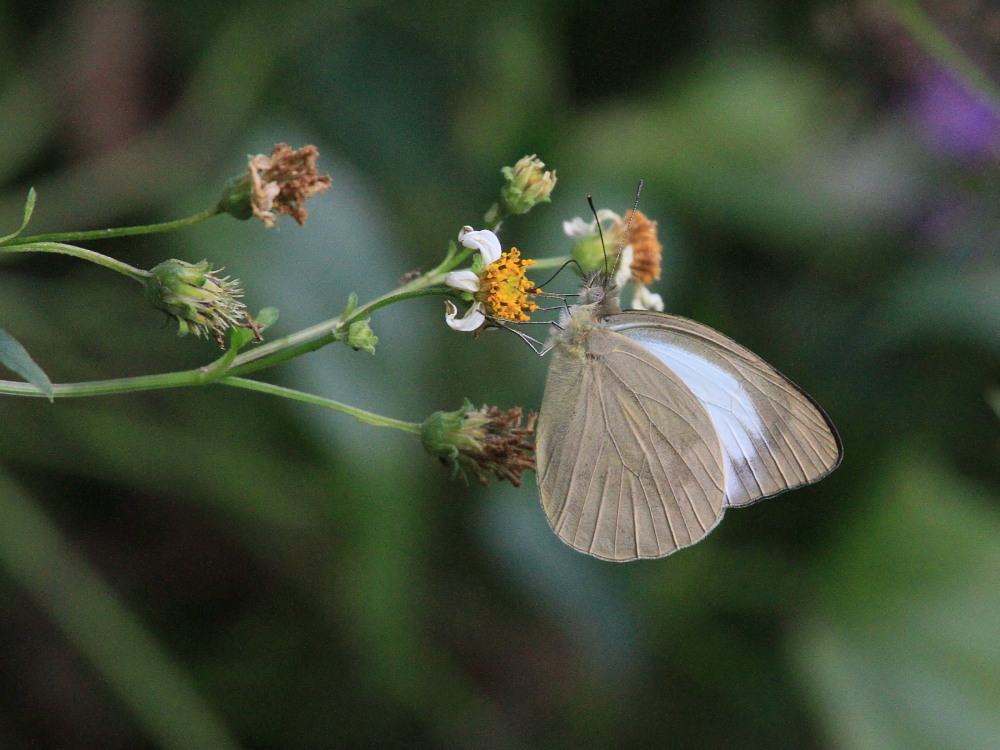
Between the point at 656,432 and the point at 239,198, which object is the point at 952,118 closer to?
the point at 656,432

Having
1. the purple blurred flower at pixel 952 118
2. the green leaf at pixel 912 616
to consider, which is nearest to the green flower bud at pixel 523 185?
the purple blurred flower at pixel 952 118

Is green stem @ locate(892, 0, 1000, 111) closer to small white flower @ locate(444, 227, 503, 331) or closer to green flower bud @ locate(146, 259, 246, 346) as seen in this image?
small white flower @ locate(444, 227, 503, 331)

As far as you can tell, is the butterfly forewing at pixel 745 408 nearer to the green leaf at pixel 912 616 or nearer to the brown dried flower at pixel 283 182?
the brown dried flower at pixel 283 182

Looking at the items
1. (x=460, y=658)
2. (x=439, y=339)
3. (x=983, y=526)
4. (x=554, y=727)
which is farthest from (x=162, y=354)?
(x=983, y=526)

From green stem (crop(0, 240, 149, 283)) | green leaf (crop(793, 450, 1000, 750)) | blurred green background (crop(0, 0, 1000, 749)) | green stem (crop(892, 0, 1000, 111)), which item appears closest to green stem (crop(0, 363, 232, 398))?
green stem (crop(0, 240, 149, 283))

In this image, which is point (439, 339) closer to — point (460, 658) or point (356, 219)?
point (356, 219)

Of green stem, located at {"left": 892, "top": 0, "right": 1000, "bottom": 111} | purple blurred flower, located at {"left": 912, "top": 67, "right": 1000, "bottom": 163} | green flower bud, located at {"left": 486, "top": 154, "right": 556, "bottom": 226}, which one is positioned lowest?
green flower bud, located at {"left": 486, "top": 154, "right": 556, "bottom": 226}
